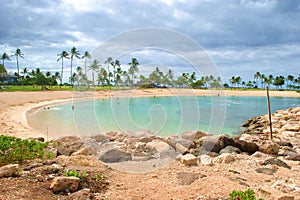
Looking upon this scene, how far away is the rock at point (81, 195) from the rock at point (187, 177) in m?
1.93

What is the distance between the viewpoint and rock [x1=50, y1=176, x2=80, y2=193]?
4365 millimetres

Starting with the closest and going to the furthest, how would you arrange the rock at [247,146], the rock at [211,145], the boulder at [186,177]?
the boulder at [186,177], the rock at [211,145], the rock at [247,146]

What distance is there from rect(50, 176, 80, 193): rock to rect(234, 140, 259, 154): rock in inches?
258

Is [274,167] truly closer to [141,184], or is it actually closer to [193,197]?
[193,197]

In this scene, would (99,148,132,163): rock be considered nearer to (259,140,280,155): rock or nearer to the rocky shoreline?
the rocky shoreline

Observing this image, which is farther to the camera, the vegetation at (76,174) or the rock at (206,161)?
the rock at (206,161)

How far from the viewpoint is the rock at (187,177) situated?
5070 millimetres

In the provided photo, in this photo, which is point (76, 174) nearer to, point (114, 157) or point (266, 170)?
point (114, 157)

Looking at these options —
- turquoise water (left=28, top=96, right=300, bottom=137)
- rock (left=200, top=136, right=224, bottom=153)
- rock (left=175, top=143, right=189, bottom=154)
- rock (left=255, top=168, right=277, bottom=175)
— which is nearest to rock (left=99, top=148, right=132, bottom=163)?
rock (left=175, top=143, right=189, bottom=154)

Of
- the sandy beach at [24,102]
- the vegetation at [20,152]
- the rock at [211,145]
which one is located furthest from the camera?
the sandy beach at [24,102]

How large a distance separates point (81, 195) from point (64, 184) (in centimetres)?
46

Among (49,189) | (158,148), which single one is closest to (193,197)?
(49,189)

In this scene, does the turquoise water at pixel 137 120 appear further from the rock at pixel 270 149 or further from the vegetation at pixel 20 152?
the vegetation at pixel 20 152

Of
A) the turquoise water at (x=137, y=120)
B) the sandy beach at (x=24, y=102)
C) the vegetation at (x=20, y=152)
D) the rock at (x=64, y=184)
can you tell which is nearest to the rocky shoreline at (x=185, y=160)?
the rock at (x=64, y=184)
